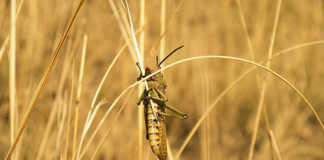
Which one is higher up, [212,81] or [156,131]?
[212,81]

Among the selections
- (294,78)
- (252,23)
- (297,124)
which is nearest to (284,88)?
(294,78)

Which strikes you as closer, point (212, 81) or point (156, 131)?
point (156, 131)

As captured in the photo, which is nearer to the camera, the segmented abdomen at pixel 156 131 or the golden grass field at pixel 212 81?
the segmented abdomen at pixel 156 131

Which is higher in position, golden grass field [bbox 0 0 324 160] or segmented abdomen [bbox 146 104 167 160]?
golden grass field [bbox 0 0 324 160]

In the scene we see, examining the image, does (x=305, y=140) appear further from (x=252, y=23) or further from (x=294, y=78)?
(x=252, y=23)

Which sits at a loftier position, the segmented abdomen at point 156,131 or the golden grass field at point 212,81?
the golden grass field at point 212,81

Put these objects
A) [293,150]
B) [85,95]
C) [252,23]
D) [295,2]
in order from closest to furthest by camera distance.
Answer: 1. [293,150]
2. [85,95]
3. [252,23]
4. [295,2]

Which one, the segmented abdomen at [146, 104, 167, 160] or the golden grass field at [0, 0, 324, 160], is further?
the golden grass field at [0, 0, 324, 160]

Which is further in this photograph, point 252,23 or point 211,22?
point 211,22

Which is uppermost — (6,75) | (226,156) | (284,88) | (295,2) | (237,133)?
(295,2)

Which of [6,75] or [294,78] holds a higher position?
[6,75]

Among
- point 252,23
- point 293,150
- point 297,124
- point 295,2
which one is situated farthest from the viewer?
point 295,2
